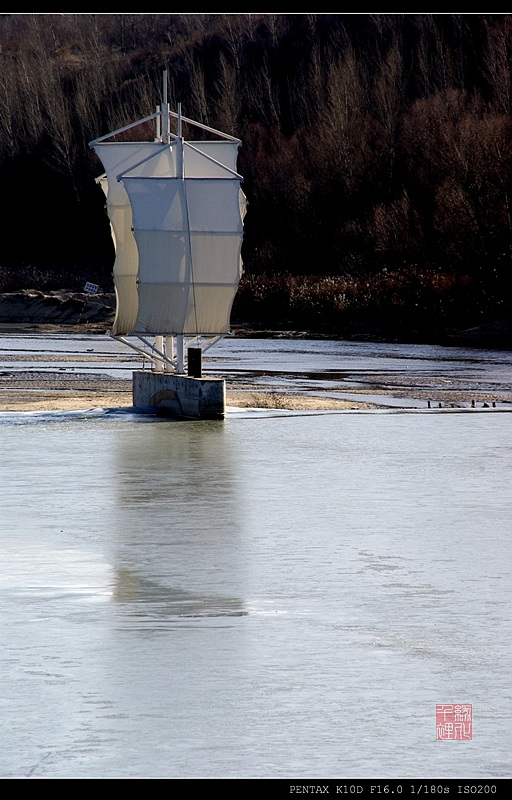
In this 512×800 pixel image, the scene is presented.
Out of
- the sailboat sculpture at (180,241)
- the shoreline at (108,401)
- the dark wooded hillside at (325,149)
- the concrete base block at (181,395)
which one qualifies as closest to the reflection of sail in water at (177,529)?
the concrete base block at (181,395)

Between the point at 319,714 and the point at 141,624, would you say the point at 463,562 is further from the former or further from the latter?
the point at 319,714

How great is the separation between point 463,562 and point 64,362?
2998 cm

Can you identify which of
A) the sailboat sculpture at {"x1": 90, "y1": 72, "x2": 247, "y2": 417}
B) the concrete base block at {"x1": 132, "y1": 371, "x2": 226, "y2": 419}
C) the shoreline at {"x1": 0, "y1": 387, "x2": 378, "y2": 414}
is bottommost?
the shoreline at {"x1": 0, "y1": 387, "x2": 378, "y2": 414}

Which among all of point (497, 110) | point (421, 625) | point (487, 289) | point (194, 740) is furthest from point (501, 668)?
point (497, 110)

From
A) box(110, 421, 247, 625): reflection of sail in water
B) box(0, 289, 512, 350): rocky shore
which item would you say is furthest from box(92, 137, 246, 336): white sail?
box(0, 289, 512, 350): rocky shore

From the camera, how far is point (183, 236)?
22.9 m

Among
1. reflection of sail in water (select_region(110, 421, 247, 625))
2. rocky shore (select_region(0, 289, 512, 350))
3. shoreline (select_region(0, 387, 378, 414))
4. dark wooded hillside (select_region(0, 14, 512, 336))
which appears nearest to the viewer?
reflection of sail in water (select_region(110, 421, 247, 625))

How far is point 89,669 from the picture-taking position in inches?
263

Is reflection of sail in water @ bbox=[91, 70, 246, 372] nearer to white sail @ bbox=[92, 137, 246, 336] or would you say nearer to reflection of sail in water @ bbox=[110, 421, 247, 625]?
white sail @ bbox=[92, 137, 246, 336]

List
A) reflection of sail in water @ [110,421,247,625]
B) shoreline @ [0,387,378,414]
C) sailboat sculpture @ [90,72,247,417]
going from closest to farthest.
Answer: reflection of sail in water @ [110,421,247,625] → sailboat sculpture @ [90,72,247,417] → shoreline @ [0,387,378,414]

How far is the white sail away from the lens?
74.8 ft

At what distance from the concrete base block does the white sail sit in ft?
3.40

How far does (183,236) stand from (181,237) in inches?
1.5
